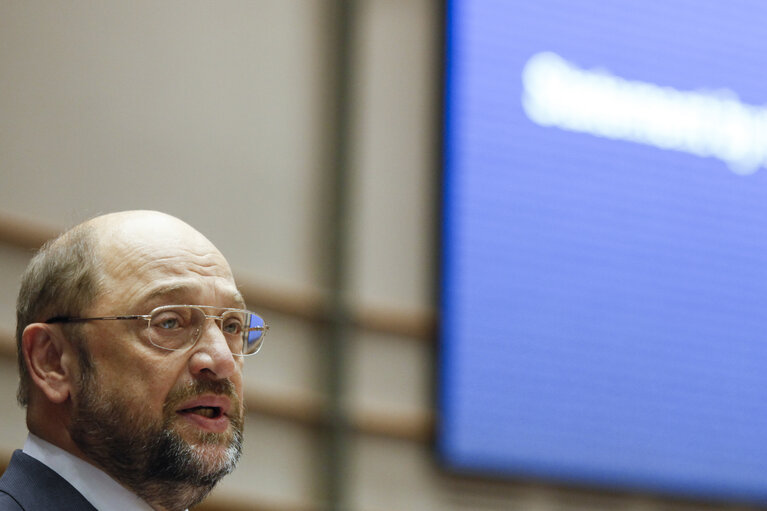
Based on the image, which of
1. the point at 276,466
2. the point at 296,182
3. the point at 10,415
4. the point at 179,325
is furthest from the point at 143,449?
the point at 296,182

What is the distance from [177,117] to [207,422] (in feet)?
6.93

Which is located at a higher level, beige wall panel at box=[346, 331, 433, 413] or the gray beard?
the gray beard

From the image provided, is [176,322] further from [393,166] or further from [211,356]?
[393,166]

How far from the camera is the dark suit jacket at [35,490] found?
1349 millimetres

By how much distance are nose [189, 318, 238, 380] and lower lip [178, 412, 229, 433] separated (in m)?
0.06

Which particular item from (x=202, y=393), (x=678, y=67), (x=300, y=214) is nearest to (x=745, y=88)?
(x=678, y=67)

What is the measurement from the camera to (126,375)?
1462mm

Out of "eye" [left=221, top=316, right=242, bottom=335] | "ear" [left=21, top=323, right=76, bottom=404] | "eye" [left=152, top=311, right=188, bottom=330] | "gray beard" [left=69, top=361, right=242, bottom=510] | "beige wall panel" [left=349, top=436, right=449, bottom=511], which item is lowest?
"beige wall panel" [left=349, top=436, right=449, bottom=511]


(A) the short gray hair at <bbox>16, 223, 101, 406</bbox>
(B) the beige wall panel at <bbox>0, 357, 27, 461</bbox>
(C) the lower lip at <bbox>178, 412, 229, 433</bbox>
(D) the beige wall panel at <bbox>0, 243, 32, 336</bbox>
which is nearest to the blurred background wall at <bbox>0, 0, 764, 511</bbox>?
(D) the beige wall panel at <bbox>0, 243, 32, 336</bbox>

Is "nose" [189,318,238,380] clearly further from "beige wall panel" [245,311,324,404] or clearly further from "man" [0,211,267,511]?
"beige wall panel" [245,311,324,404]

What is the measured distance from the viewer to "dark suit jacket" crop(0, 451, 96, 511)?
1349mm

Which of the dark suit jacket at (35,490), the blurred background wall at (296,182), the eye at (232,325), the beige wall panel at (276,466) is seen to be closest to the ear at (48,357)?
the dark suit jacket at (35,490)

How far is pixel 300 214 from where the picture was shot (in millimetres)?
3674

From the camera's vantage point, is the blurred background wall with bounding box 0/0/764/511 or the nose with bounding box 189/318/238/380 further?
the blurred background wall with bounding box 0/0/764/511
